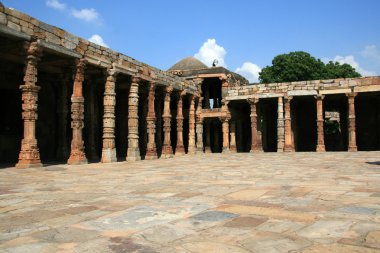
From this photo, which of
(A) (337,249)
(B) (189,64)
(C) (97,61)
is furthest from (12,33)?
(B) (189,64)

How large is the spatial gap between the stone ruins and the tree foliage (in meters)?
8.43

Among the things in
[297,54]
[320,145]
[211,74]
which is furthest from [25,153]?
[297,54]

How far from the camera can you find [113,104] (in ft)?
50.5

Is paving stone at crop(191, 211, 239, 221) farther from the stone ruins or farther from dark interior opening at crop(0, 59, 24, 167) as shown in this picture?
dark interior opening at crop(0, 59, 24, 167)

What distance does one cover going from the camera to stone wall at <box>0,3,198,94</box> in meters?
10.8

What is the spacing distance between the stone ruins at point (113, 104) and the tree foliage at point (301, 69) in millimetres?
8434

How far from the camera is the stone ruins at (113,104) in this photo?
39.0 ft

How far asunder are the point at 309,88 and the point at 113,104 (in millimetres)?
13424

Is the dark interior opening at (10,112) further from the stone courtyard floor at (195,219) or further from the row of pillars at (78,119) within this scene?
the stone courtyard floor at (195,219)

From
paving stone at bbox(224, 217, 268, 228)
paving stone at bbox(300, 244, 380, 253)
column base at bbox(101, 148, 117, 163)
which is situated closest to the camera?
paving stone at bbox(300, 244, 380, 253)

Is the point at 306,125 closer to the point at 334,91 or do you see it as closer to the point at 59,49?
the point at 334,91

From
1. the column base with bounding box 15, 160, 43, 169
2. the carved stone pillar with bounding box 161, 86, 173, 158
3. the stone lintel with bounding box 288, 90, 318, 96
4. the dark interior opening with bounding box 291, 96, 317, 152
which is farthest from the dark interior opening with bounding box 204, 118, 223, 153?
the column base with bounding box 15, 160, 43, 169

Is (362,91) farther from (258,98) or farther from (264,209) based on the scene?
(264,209)

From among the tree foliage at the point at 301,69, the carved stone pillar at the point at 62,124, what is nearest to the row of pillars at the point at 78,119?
the carved stone pillar at the point at 62,124
